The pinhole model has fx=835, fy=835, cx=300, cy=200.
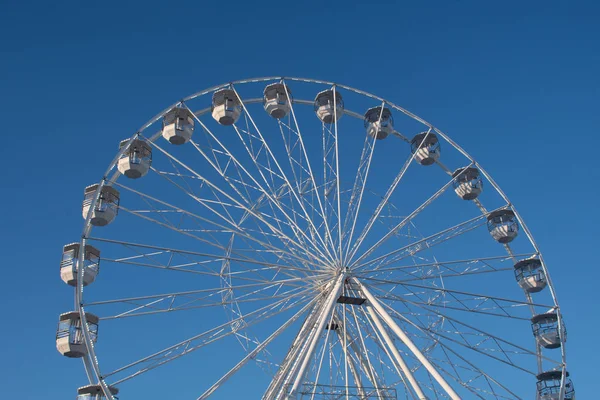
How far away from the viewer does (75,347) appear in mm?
21859

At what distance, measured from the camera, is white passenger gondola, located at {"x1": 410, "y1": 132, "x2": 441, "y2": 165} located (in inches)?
1066

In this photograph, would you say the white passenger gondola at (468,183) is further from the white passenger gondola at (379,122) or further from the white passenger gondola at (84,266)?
the white passenger gondola at (84,266)

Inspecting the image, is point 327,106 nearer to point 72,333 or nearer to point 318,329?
point 318,329

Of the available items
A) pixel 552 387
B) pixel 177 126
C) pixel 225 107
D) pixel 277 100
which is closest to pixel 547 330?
pixel 552 387

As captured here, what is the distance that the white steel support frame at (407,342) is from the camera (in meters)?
19.6

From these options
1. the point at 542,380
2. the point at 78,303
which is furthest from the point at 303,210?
the point at 542,380

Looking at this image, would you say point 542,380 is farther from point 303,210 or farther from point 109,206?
point 109,206

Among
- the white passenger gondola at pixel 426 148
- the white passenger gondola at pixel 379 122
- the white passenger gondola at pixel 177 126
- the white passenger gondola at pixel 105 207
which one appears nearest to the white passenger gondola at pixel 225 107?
the white passenger gondola at pixel 177 126

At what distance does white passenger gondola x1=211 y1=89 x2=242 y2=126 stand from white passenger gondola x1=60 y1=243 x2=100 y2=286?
5736 millimetres

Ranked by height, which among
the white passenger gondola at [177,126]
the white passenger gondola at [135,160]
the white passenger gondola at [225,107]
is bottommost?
the white passenger gondola at [135,160]

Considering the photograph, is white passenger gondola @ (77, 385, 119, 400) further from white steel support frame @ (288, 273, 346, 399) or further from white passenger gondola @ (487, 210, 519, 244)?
→ white passenger gondola @ (487, 210, 519, 244)

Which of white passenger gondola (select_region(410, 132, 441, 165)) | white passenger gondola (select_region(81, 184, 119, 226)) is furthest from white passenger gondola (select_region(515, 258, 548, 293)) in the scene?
white passenger gondola (select_region(81, 184, 119, 226))

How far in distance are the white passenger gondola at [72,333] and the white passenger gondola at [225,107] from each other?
743 cm

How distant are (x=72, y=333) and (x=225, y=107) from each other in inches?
323
